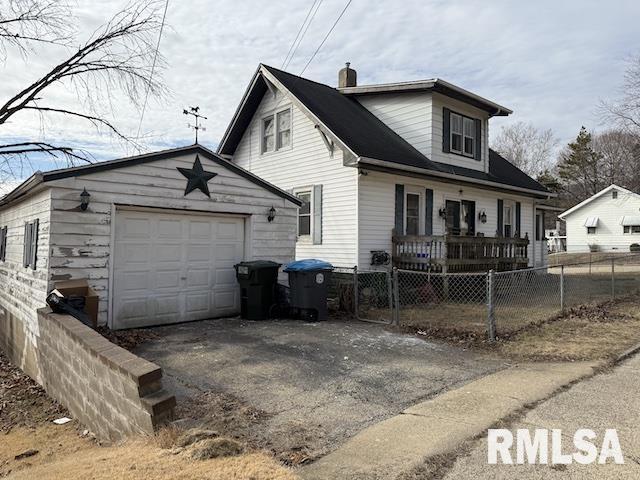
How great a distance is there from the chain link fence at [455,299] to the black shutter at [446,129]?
4342 mm

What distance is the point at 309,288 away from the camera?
9.09 metres

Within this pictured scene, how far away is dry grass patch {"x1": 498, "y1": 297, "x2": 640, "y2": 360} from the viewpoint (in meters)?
6.57

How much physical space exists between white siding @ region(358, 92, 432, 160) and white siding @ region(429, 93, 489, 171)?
208 mm

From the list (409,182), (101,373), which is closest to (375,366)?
(101,373)

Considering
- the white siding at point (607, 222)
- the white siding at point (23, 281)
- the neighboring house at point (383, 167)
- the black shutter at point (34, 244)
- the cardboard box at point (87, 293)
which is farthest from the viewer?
the white siding at point (607, 222)

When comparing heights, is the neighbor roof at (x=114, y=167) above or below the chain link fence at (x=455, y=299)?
above

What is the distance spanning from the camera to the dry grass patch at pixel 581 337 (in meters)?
6.57

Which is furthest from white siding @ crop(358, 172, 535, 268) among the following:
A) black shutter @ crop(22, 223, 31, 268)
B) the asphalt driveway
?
black shutter @ crop(22, 223, 31, 268)

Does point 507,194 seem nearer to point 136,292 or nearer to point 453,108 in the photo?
point 453,108

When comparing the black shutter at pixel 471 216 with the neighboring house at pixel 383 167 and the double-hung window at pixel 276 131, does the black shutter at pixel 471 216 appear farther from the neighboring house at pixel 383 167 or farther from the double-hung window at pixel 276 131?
the double-hung window at pixel 276 131

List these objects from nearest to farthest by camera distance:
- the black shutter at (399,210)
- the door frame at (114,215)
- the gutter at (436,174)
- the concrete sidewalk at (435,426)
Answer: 1. the concrete sidewalk at (435,426)
2. the door frame at (114,215)
3. the gutter at (436,174)
4. the black shutter at (399,210)

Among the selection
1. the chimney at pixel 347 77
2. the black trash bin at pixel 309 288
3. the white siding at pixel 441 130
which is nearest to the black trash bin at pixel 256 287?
the black trash bin at pixel 309 288

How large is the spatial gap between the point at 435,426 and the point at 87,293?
556cm

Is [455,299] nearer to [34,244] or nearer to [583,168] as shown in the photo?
[34,244]
